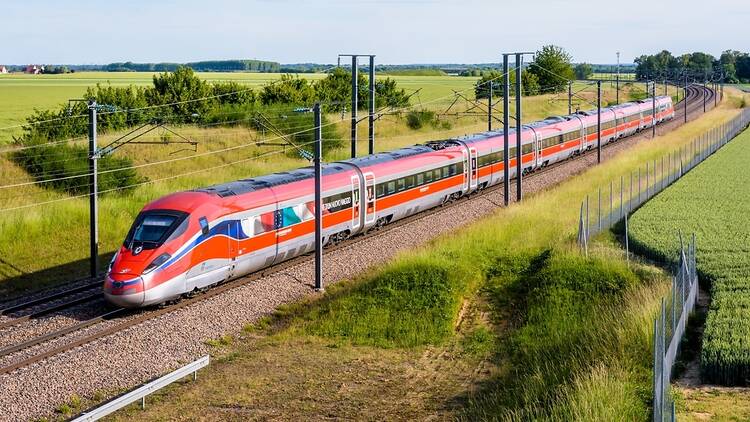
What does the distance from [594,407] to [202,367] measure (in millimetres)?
9302

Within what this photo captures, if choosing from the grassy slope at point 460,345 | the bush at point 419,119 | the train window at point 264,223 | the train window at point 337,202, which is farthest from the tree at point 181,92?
the train window at point 264,223

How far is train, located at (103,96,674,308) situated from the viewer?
951 inches

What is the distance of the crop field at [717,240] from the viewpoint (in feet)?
58.9

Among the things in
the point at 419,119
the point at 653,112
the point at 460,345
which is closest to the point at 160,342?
the point at 460,345

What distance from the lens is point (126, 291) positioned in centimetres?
2350

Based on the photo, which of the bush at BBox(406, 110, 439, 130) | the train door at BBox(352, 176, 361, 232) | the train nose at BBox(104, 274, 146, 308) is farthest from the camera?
the bush at BBox(406, 110, 439, 130)

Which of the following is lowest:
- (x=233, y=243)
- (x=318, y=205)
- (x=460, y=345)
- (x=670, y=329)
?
(x=460, y=345)

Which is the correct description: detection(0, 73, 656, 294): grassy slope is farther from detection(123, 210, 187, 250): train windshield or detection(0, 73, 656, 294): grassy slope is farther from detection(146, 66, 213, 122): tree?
detection(123, 210, 187, 250): train windshield

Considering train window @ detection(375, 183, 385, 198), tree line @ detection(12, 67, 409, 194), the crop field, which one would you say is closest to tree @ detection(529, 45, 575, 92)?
tree line @ detection(12, 67, 409, 194)

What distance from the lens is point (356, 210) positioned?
33.4 meters

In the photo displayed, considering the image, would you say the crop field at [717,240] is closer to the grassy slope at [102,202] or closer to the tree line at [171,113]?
the tree line at [171,113]

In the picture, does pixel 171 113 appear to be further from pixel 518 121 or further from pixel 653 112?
pixel 653 112

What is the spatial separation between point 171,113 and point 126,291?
50.0 m

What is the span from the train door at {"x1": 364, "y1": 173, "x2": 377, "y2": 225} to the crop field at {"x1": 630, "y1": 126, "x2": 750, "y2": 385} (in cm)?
920
